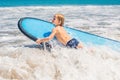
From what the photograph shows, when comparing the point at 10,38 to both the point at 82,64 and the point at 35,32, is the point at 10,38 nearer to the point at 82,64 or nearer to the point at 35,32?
the point at 35,32

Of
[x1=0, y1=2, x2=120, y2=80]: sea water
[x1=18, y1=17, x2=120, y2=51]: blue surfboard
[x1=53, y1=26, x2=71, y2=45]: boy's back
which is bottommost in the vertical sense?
[x1=0, y1=2, x2=120, y2=80]: sea water

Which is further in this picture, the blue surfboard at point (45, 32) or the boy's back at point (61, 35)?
the blue surfboard at point (45, 32)

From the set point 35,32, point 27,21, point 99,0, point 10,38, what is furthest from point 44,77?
point 99,0

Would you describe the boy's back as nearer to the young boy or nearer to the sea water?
the young boy

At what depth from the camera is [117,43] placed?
7051mm

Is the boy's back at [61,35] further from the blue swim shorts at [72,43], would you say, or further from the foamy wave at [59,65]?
the foamy wave at [59,65]

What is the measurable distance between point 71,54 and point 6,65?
3.81ft

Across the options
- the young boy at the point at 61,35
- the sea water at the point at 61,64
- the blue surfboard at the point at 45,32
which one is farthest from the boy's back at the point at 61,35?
the blue surfboard at the point at 45,32

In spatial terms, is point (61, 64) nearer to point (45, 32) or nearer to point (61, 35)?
point (61, 35)

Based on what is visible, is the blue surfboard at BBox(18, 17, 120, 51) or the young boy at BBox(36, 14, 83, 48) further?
the blue surfboard at BBox(18, 17, 120, 51)

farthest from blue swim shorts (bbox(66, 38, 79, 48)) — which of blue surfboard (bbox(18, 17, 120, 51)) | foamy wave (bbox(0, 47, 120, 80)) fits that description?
blue surfboard (bbox(18, 17, 120, 51))

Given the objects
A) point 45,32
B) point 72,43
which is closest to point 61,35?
point 72,43

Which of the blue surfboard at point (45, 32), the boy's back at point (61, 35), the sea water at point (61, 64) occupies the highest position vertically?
the boy's back at point (61, 35)

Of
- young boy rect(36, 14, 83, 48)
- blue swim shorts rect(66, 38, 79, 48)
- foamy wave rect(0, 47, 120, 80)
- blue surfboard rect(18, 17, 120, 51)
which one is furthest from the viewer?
blue surfboard rect(18, 17, 120, 51)
